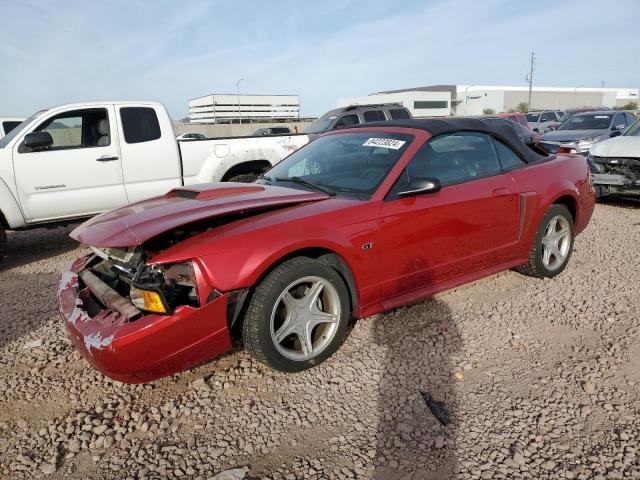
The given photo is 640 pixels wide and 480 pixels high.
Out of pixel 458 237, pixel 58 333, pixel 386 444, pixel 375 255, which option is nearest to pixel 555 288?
pixel 458 237

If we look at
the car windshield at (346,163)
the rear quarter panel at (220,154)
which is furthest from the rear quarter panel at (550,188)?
the rear quarter panel at (220,154)

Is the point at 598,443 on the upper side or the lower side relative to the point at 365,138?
lower

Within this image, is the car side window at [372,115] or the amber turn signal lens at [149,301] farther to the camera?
the car side window at [372,115]

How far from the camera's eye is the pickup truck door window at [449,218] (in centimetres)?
332

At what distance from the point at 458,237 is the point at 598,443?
1675mm

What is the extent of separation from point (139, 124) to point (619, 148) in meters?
7.63

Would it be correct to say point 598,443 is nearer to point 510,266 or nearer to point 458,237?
point 458,237

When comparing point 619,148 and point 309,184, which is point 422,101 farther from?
point 309,184

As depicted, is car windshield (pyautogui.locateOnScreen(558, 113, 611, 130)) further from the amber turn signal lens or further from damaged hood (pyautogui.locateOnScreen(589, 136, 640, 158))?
the amber turn signal lens

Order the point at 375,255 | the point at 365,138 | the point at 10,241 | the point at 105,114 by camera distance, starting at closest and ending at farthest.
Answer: the point at 375,255, the point at 365,138, the point at 105,114, the point at 10,241

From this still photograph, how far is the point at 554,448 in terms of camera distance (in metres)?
2.37

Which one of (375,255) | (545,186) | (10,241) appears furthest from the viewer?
(10,241)

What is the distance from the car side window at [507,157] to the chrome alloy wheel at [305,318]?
6.97 ft

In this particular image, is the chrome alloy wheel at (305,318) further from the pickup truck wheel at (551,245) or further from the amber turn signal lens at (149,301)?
the pickup truck wheel at (551,245)
